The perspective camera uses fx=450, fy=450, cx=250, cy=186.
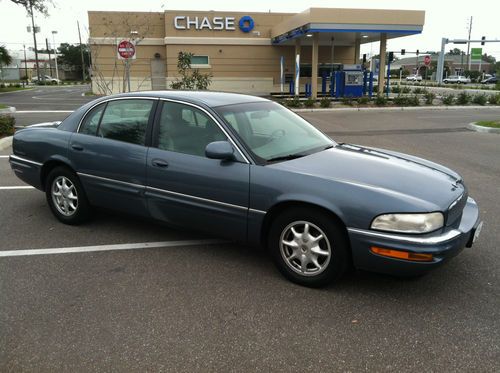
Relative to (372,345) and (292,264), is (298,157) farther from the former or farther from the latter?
(372,345)

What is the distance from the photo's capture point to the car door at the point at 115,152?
14.3 feet

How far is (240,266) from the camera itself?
13.3 feet

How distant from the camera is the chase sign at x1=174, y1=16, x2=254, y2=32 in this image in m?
29.9

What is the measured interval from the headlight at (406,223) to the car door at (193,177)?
1.10 metres

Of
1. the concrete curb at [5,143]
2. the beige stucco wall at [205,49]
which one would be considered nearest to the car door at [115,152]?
the concrete curb at [5,143]

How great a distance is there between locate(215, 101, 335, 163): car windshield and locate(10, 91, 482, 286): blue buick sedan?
0.02 m

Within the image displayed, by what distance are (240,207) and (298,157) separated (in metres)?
0.69

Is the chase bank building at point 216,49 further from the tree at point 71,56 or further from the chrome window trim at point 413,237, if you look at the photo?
the tree at point 71,56

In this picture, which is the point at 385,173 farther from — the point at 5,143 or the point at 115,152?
the point at 5,143

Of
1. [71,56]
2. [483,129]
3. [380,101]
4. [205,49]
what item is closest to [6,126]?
[483,129]

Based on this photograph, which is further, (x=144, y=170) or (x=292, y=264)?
(x=144, y=170)

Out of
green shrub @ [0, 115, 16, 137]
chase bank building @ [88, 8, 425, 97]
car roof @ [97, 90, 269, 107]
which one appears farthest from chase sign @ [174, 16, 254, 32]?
car roof @ [97, 90, 269, 107]

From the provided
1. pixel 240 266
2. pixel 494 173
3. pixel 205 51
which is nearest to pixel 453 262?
pixel 240 266

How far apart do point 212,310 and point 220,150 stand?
1.27 meters
